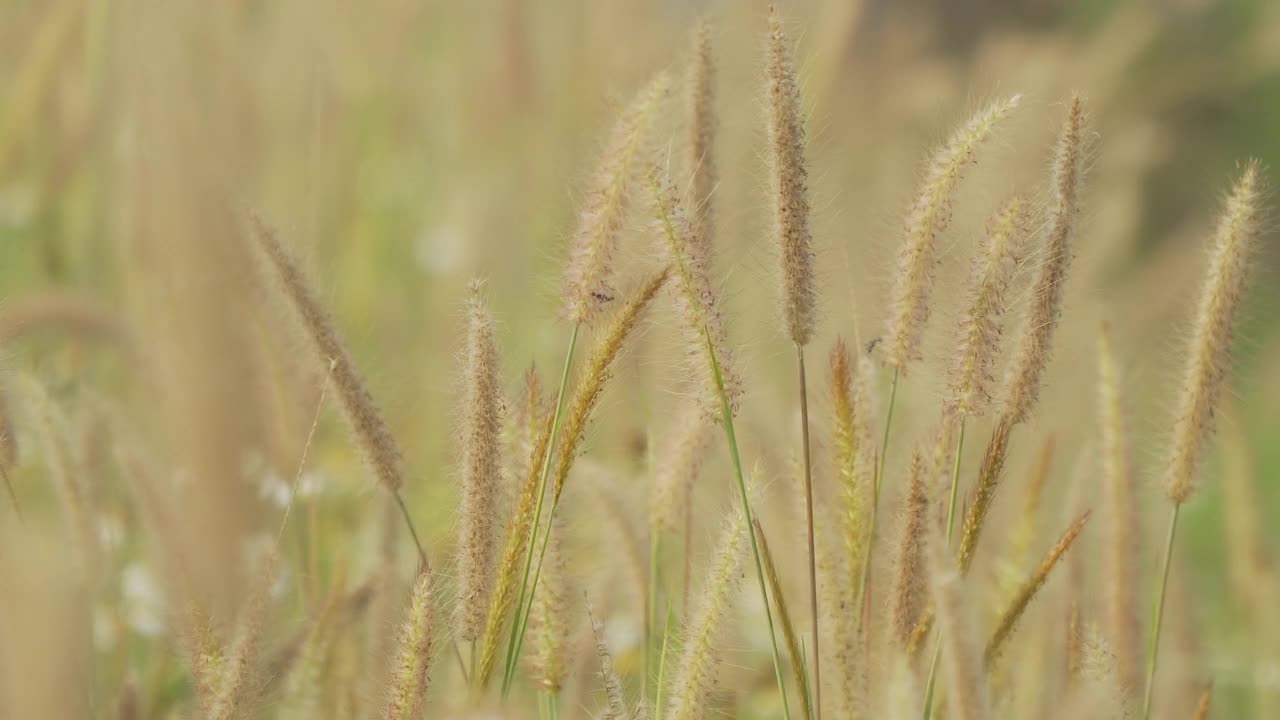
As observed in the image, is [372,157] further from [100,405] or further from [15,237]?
[100,405]

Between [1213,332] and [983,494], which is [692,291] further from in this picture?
[1213,332]

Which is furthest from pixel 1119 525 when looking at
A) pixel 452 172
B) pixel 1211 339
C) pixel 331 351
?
pixel 452 172

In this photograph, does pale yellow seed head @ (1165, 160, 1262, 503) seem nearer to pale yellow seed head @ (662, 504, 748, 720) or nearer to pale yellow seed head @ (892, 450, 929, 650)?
pale yellow seed head @ (892, 450, 929, 650)

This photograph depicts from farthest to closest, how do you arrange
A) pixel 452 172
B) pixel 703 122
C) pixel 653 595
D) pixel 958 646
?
pixel 452 172, pixel 653 595, pixel 703 122, pixel 958 646

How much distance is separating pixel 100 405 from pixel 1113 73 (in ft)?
Answer: 7.99

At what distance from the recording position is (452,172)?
8.91 ft

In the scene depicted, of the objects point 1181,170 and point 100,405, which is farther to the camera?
point 1181,170

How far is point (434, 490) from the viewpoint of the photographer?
2.02m

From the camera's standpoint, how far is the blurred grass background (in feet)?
3.57

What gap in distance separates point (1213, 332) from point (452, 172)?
213cm

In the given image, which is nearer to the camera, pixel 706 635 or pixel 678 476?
pixel 706 635

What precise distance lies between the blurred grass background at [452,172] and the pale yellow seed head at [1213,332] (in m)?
0.06

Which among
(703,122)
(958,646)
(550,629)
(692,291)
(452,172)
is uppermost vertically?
(452,172)

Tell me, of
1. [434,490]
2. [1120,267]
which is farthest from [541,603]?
[1120,267]
